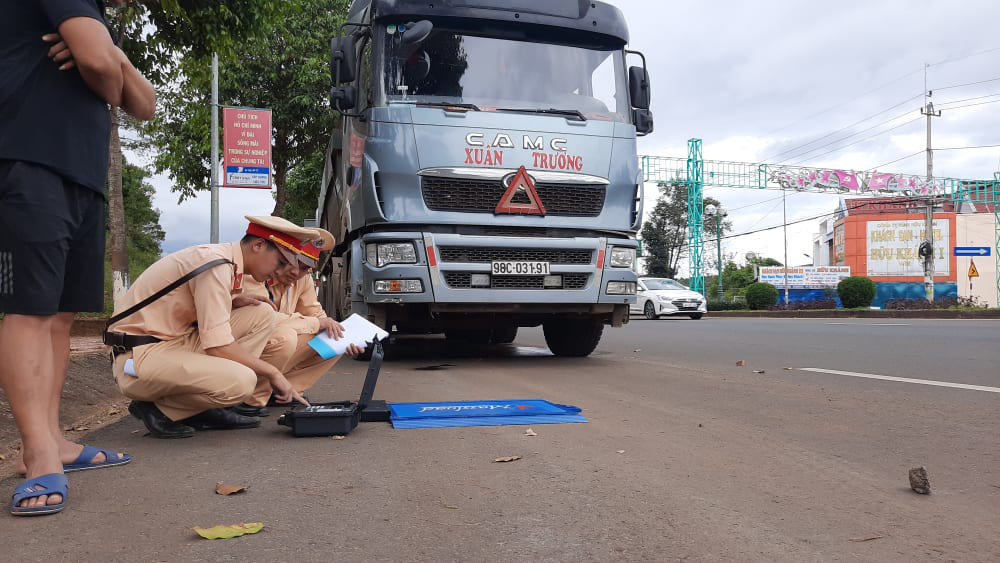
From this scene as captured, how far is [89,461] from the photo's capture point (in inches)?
123

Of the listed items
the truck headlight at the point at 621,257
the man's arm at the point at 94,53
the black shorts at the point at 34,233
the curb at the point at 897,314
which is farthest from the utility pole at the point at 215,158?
the curb at the point at 897,314

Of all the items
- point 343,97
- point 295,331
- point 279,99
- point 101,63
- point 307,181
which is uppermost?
point 279,99

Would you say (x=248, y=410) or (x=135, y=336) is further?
(x=248, y=410)

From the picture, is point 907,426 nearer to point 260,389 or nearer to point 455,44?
point 260,389

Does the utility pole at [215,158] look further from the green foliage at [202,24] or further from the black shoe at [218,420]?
the black shoe at [218,420]

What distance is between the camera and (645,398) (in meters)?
5.18

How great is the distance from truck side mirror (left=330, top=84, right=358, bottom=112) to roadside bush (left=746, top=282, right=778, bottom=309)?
2932 centimetres

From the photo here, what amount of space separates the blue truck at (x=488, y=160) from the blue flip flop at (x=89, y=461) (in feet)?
12.6

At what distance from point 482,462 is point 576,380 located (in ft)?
10.5

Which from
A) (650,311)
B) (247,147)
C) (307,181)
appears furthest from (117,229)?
(650,311)

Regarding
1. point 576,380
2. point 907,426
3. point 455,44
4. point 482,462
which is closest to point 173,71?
point 455,44

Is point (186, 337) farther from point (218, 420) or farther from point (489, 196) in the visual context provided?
point (489, 196)

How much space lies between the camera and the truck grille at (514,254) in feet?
23.1

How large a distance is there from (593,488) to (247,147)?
52.4 feet
